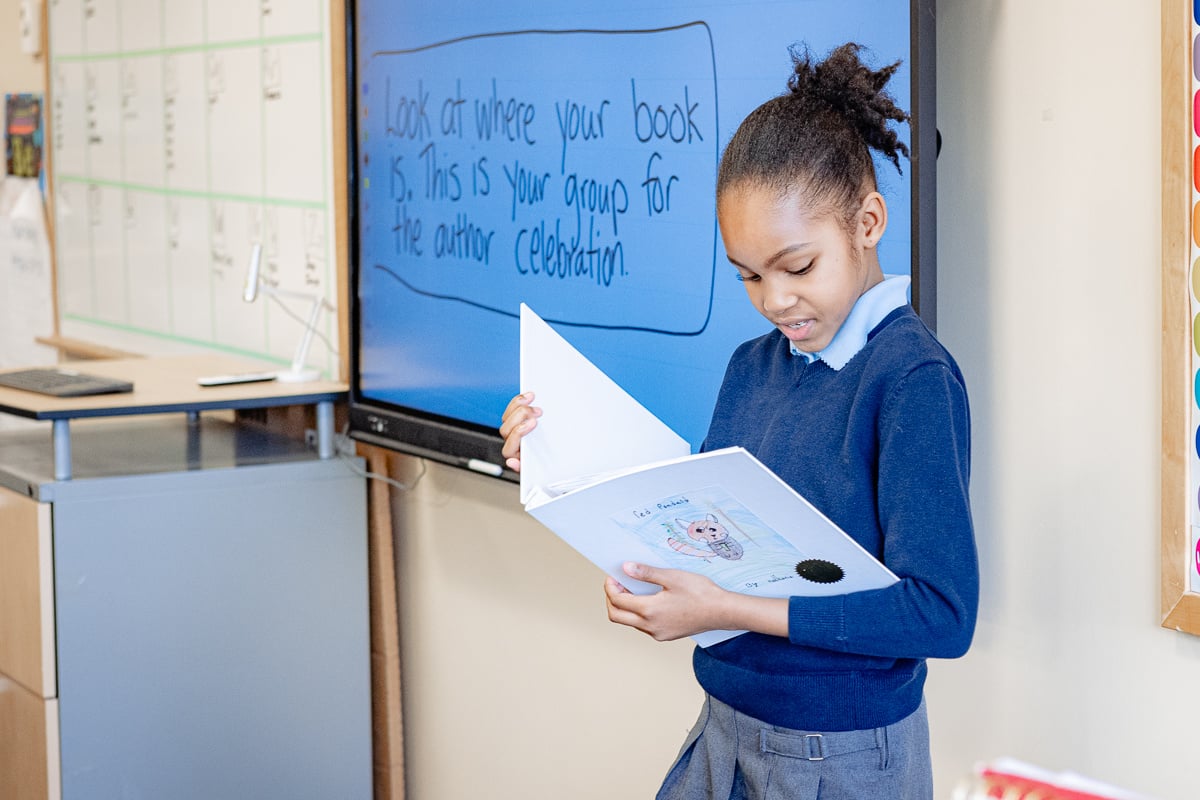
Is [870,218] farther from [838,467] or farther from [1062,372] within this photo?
[1062,372]

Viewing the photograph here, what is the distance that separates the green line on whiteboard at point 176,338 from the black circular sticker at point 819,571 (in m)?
1.86

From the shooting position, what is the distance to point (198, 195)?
3.06 meters

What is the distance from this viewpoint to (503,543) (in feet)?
7.48

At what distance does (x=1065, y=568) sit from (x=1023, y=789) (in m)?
0.96

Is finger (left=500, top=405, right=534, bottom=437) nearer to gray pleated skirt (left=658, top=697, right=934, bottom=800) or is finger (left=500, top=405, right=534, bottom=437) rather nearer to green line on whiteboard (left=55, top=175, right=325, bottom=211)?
gray pleated skirt (left=658, top=697, right=934, bottom=800)

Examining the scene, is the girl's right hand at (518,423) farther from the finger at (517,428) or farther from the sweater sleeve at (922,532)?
the sweater sleeve at (922,532)

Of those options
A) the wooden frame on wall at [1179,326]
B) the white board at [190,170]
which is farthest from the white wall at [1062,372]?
the white board at [190,170]

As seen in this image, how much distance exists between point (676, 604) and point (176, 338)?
2.34m

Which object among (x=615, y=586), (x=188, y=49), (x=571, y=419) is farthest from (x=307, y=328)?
(x=615, y=586)

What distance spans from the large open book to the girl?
0.07ft

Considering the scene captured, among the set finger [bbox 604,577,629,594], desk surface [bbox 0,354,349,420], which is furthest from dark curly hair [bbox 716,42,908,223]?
desk surface [bbox 0,354,349,420]

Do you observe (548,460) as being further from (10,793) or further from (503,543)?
(10,793)

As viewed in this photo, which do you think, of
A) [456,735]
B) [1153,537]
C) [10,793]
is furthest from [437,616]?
[1153,537]

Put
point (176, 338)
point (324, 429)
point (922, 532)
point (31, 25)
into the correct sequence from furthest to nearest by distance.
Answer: point (31, 25) < point (176, 338) < point (324, 429) < point (922, 532)
